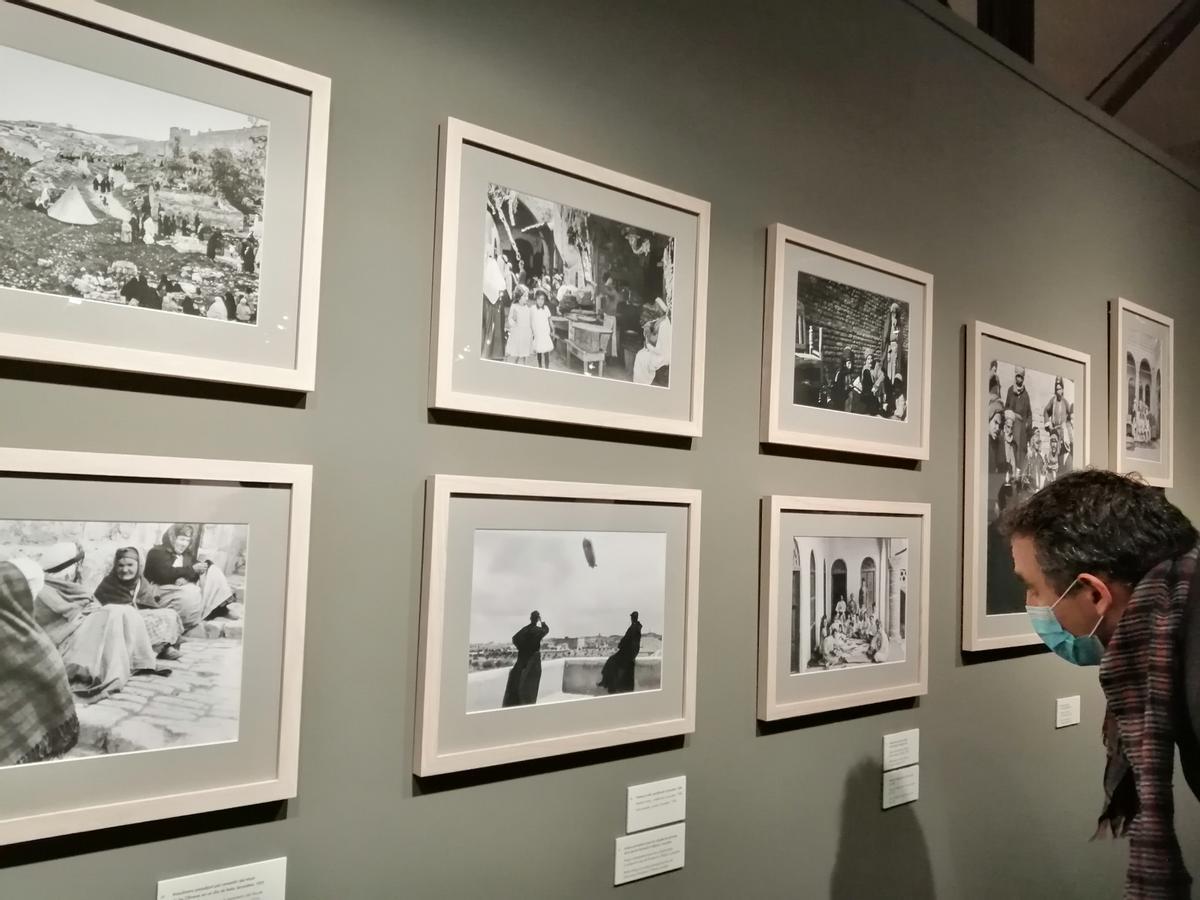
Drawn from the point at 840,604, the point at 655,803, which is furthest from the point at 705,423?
the point at 655,803

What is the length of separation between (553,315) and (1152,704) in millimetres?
1194

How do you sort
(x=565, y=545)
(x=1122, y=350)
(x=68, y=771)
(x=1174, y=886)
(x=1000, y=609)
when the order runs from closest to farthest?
(x=68, y=771) → (x=565, y=545) → (x=1174, y=886) → (x=1000, y=609) → (x=1122, y=350)

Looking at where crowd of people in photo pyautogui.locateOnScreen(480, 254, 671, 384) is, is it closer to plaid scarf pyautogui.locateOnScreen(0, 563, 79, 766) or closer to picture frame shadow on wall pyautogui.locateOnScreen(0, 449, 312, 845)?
picture frame shadow on wall pyautogui.locateOnScreen(0, 449, 312, 845)

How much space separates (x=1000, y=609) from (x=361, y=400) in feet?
5.49

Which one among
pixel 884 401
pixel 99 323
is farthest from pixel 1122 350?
pixel 99 323

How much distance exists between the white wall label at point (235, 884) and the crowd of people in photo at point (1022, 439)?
68.7 inches

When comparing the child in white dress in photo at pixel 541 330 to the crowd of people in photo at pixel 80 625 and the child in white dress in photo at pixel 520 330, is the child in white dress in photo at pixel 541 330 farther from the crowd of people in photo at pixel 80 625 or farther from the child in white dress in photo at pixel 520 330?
the crowd of people in photo at pixel 80 625

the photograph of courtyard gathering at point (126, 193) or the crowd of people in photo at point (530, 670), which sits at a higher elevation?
the photograph of courtyard gathering at point (126, 193)

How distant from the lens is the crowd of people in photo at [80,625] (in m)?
0.98

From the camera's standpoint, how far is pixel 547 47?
1430 millimetres

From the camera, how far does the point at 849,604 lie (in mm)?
1841

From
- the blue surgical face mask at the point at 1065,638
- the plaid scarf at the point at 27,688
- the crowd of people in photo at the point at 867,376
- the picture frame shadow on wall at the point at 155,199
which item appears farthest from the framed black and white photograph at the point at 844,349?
the plaid scarf at the point at 27,688

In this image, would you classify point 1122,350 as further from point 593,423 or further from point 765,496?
point 593,423

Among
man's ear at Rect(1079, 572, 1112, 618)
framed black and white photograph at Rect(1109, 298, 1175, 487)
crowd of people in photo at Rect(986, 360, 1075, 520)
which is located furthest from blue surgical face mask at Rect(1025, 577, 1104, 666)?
framed black and white photograph at Rect(1109, 298, 1175, 487)
